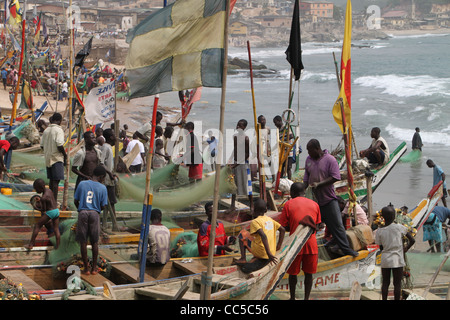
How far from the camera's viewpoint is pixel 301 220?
7.51 metres

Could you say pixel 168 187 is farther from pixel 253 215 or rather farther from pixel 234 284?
pixel 234 284

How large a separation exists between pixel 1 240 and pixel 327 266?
4.30m

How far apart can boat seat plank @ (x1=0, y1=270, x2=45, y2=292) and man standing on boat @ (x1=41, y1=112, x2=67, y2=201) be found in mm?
2589

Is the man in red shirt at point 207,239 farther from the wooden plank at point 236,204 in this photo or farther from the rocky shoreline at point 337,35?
the rocky shoreline at point 337,35

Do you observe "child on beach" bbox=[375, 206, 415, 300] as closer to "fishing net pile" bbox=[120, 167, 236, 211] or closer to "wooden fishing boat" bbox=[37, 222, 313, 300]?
"wooden fishing boat" bbox=[37, 222, 313, 300]

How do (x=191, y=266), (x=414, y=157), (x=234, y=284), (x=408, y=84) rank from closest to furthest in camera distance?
1. (x=234, y=284)
2. (x=191, y=266)
3. (x=414, y=157)
4. (x=408, y=84)

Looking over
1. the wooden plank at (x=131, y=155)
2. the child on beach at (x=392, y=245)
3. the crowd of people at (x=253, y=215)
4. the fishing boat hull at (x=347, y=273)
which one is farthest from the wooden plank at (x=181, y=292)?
the wooden plank at (x=131, y=155)

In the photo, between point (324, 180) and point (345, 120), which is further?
point (345, 120)

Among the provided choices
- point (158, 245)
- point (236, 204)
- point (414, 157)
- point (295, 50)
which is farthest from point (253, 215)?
point (414, 157)

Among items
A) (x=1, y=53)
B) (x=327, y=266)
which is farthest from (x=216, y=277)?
(x=1, y=53)

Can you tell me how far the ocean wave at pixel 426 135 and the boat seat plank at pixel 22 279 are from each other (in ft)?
78.8

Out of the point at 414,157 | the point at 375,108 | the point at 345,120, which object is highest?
the point at 345,120

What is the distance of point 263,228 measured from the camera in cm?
741

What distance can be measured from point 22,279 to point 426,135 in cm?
2654
